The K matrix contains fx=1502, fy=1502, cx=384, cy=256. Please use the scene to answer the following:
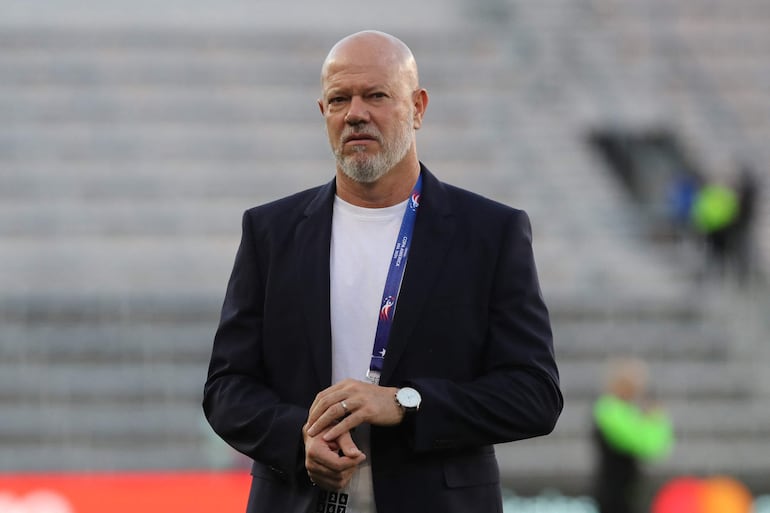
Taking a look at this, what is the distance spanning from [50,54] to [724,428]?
21.6 ft

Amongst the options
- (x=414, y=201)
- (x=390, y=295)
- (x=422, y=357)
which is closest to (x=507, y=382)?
(x=422, y=357)

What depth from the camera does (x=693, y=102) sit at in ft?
45.1

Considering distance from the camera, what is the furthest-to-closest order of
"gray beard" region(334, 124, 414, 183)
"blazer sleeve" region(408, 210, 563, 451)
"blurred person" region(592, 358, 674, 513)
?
"blurred person" region(592, 358, 674, 513), "gray beard" region(334, 124, 414, 183), "blazer sleeve" region(408, 210, 563, 451)

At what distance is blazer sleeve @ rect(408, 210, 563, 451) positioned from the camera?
2.54m

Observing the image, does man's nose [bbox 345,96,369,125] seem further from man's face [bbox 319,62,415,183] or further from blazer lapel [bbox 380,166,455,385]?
blazer lapel [bbox 380,166,455,385]

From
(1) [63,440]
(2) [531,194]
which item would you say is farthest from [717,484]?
(1) [63,440]

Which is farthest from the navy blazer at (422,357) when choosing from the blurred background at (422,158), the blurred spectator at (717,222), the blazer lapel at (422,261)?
the blurred spectator at (717,222)

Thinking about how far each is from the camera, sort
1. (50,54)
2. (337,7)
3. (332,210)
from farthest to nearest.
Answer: (337,7) → (50,54) → (332,210)

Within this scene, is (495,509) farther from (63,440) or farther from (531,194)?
(531,194)

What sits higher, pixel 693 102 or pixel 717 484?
pixel 693 102

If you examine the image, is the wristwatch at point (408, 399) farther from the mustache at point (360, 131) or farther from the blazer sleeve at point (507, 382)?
the mustache at point (360, 131)

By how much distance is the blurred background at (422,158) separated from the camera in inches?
411

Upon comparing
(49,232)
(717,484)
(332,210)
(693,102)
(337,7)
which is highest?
(337,7)

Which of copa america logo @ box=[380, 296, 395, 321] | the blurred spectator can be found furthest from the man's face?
the blurred spectator
